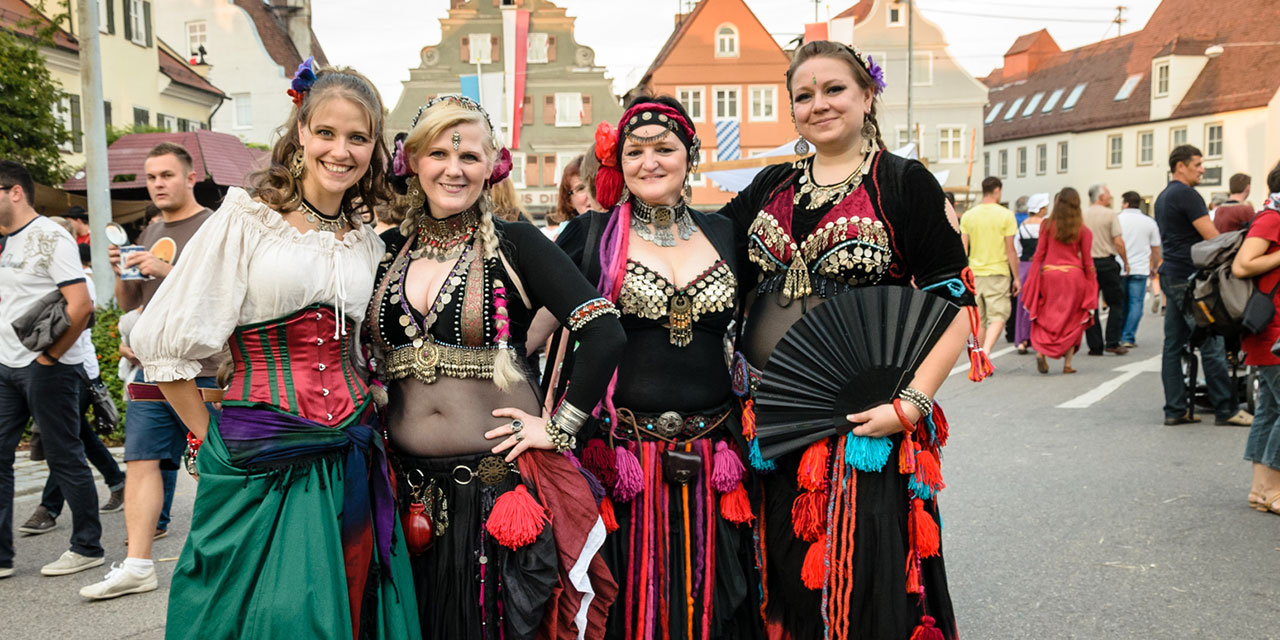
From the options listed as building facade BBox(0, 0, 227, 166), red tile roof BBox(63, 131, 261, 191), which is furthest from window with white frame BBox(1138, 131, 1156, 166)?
red tile roof BBox(63, 131, 261, 191)

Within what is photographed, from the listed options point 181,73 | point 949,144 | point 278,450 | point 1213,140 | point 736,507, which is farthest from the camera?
point 949,144

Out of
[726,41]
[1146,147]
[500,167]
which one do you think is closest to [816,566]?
[500,167]

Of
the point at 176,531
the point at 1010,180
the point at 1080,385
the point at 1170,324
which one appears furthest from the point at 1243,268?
the point at 1010,180

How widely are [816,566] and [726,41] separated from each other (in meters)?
37.0

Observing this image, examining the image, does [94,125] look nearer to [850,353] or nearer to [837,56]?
[837,56]

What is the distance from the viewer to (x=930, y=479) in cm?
275

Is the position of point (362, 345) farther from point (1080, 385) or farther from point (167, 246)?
point (1080, 385)

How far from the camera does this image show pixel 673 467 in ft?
9.71

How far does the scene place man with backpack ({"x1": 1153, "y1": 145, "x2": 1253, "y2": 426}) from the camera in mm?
7168

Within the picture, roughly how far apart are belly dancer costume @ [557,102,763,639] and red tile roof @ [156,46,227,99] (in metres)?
27.8

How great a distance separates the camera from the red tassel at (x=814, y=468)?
110 inches

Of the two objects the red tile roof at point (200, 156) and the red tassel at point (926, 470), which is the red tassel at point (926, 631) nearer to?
the red tassel at point (926, 470)

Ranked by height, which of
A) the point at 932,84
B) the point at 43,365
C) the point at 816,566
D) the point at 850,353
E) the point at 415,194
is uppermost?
the point at 932,84

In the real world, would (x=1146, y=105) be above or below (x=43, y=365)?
above
